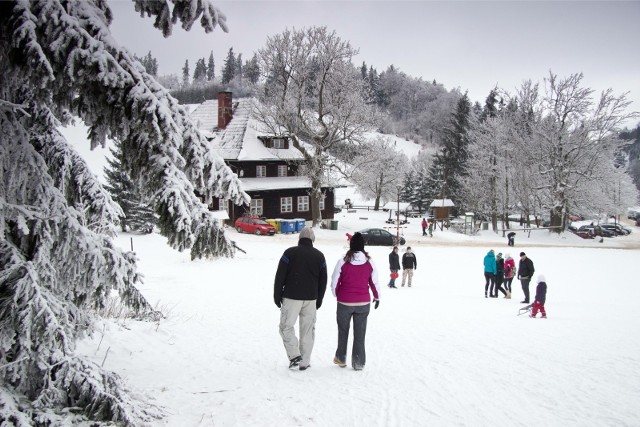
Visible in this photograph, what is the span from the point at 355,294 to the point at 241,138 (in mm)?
39107

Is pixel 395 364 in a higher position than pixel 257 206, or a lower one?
lower

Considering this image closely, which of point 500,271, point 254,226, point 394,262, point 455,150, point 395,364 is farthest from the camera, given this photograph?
point 455,150

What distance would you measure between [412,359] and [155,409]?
4097 millimetres

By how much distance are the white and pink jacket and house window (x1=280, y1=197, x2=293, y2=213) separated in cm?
3792

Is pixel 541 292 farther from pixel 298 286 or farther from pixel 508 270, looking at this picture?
pixel 298 286

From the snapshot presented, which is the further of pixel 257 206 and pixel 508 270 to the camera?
pixel 257 206

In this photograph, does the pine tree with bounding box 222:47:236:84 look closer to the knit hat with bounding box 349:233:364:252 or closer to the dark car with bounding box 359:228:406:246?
the dark car with bounding box 359:228:406:246

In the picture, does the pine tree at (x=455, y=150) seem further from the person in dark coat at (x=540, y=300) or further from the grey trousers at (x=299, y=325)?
the grey trousers at (x=299, y=325)

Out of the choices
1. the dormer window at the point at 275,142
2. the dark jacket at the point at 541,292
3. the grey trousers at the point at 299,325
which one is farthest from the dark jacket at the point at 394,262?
the dormer window at the point at 275,142

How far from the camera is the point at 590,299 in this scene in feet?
57.6

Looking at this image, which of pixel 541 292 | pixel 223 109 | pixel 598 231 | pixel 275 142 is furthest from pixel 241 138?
pixel 598 231

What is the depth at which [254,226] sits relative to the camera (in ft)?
122

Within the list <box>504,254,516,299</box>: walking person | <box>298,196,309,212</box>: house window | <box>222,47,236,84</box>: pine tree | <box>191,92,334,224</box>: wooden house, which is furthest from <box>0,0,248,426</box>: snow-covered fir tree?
<box>222,47,236,84</box>: pine tree

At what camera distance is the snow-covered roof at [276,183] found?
41.7 metres
